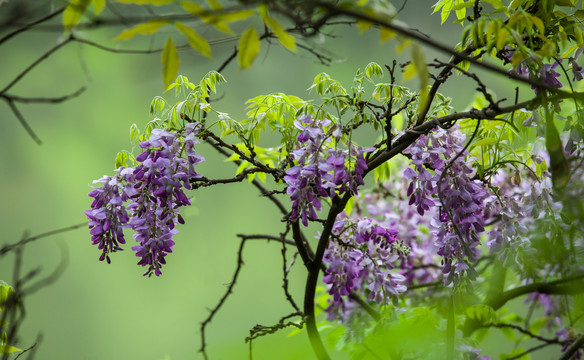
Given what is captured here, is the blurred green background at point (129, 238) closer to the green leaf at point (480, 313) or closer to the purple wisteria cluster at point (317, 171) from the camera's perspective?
the green leaf at point (480, 313)

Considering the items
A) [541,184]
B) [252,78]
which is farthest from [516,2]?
[252,78]

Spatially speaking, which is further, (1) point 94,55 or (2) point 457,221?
(1) point 94,55

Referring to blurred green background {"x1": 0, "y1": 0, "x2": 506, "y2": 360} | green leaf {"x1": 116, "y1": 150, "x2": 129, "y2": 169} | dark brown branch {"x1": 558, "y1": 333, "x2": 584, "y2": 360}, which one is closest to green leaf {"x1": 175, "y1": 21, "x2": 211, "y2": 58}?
green leaf {"x1": 116, "y1": 150, "x2": 129, "y2": 169}

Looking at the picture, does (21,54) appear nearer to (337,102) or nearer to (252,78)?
(252,78)

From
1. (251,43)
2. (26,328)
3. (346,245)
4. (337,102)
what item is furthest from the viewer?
(26,328)

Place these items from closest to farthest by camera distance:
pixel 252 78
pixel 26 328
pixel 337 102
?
1. pixel 337 102
2. pixel 26 328
3. pixel 252 78

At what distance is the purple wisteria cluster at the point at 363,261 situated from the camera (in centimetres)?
75

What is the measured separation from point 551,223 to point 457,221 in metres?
0.12

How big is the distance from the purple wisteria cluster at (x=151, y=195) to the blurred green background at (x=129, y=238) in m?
2.17

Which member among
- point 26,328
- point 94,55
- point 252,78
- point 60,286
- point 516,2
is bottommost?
point 516,2

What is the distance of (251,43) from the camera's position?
385 millimetres

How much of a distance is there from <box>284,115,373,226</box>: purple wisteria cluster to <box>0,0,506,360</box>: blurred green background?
7.32ft

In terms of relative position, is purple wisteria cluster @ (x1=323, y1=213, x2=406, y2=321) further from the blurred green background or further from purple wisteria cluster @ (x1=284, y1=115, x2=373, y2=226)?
the blurred green background

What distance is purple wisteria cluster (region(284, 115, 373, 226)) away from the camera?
0.56 m
